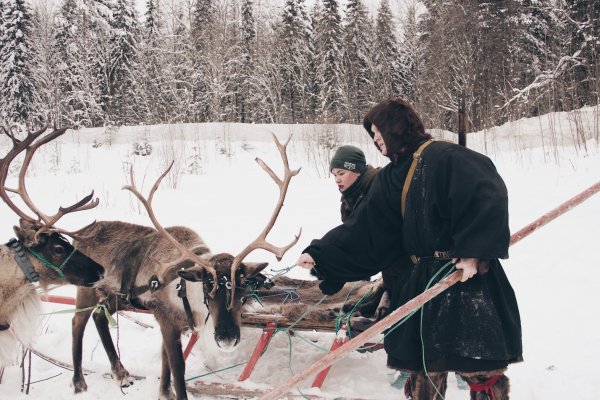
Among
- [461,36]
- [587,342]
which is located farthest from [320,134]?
[587,342]

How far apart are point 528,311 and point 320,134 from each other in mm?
8342

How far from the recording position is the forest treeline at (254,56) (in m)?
15.7

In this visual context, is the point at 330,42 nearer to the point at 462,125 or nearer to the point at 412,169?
the point at 462,125

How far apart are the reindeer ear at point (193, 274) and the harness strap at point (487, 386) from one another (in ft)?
5.79

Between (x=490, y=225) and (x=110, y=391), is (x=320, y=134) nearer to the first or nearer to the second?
(x=110, y=391)

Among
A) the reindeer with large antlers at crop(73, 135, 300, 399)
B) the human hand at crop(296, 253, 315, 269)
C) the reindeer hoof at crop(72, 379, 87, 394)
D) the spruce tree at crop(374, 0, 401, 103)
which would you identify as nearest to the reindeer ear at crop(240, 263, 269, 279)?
the reindeer with large antlers at crop(73, 135, 300, 399)

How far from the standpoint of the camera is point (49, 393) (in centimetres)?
378

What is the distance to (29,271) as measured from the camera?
3439 mm

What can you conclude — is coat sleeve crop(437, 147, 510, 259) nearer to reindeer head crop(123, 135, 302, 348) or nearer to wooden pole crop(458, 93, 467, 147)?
wooden pole crop(458, 93, 467, 147)

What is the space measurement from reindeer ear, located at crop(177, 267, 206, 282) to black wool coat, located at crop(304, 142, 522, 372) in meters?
1.33

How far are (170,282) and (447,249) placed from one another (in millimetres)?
2115

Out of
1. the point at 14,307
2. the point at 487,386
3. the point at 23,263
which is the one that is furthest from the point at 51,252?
the point at 487,386

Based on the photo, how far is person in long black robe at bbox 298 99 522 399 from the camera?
6.76ft

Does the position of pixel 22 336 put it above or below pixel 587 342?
above
